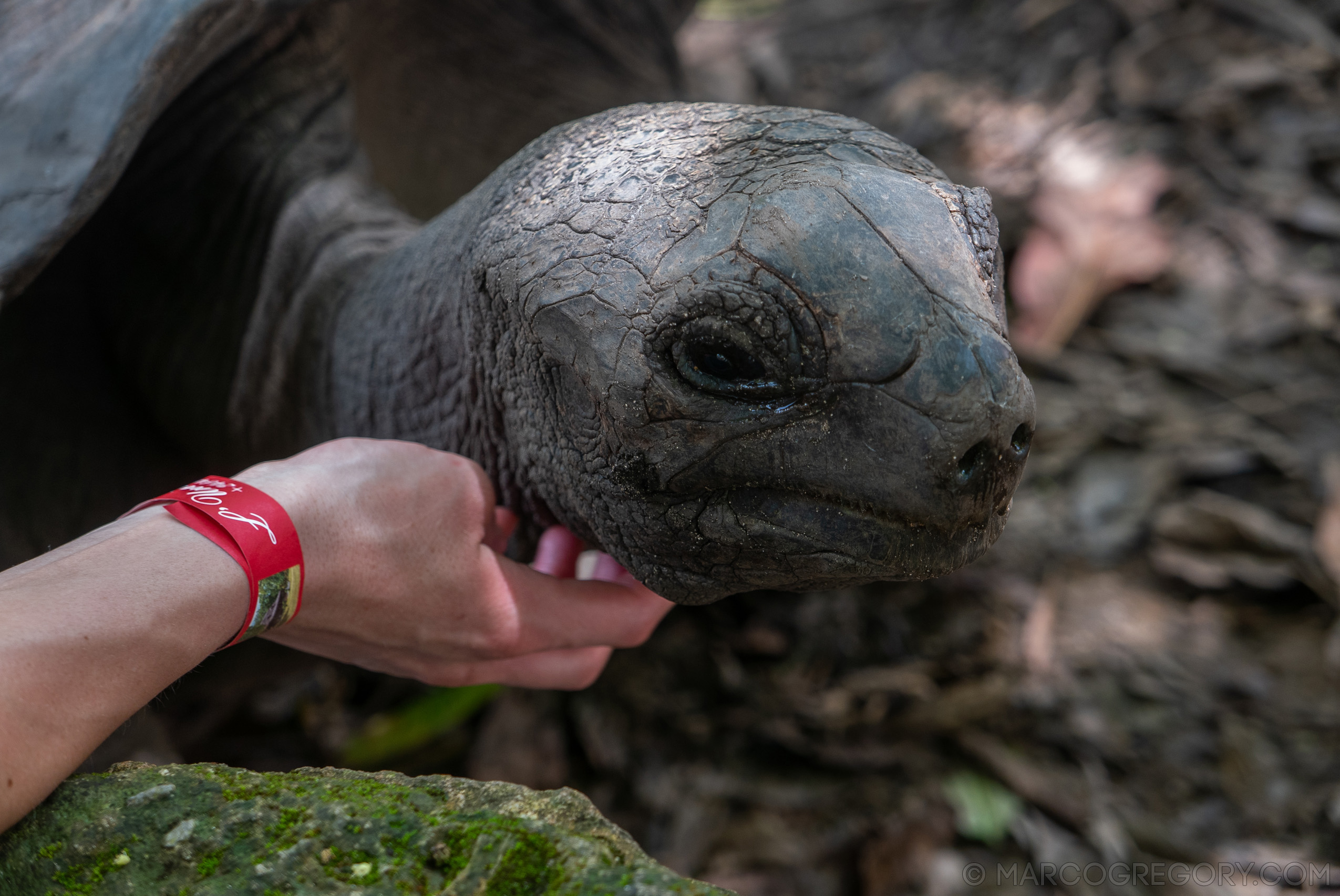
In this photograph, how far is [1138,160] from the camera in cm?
352

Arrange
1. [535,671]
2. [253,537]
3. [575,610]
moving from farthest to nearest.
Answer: [535,671] < [575,610] < [253,537]

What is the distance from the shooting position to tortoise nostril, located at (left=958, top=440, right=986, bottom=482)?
2.70ft

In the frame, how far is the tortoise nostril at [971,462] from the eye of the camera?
824 mm

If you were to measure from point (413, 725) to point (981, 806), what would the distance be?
149 centimetres

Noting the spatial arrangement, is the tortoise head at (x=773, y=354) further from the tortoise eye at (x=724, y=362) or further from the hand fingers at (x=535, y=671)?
the hand fingers at (x=535, y=671)

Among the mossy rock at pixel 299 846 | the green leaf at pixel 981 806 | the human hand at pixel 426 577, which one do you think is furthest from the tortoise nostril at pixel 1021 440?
the green leaf at pixel 981 806

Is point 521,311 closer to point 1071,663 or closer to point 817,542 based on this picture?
point 817,542

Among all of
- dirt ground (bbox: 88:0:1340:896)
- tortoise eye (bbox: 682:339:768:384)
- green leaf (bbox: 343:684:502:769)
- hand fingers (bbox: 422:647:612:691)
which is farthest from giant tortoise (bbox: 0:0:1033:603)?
green leaf (bbox: 343:684:502:769)

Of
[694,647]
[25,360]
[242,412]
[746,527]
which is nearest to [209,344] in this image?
[242,412]

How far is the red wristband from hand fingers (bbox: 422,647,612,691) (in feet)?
1.04

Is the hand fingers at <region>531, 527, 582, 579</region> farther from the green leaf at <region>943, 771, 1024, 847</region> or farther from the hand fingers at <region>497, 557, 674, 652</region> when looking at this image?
the green leaf at <region>943, 771, 1024, 847</region>

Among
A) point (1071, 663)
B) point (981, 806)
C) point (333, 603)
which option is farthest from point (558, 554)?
point (1071, 663)

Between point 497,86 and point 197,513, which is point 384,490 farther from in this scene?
point 497,86

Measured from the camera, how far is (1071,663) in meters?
2.49
